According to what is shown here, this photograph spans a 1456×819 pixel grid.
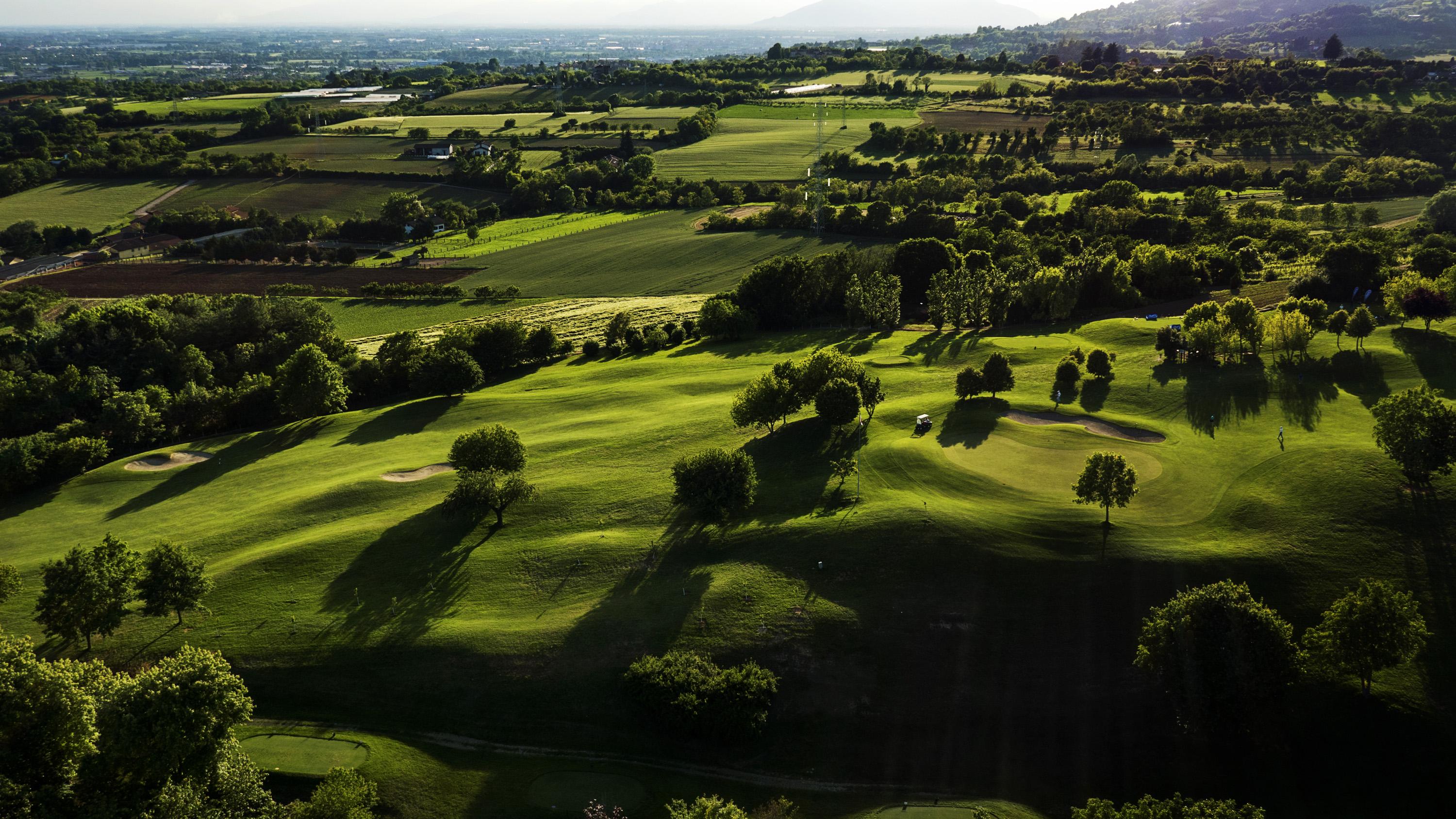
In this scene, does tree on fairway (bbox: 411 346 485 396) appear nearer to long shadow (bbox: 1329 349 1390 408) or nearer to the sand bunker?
the sand bunker

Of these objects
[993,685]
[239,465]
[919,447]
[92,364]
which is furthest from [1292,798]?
[92,364]

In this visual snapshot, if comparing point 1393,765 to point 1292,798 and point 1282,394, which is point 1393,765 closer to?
point 1292,798

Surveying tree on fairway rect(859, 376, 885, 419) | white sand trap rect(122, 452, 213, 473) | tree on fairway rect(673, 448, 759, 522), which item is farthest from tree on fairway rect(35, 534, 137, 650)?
tree on fairway rect(859, 376, 885, 419)

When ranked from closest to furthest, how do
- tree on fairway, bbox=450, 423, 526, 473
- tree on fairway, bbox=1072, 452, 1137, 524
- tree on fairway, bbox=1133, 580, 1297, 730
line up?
tree on fairway, bbox=1133, 580, 1297, 730 < tree on fairway, bbox=1072, 452, 1137, 524 < tree on fairway, bbox=450, 423, 526, 473

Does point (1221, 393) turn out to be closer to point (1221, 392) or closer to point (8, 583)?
point (1221, 392)

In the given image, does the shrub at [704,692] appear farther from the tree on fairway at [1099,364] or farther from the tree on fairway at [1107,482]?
the tree on fairway at [1099,364]
